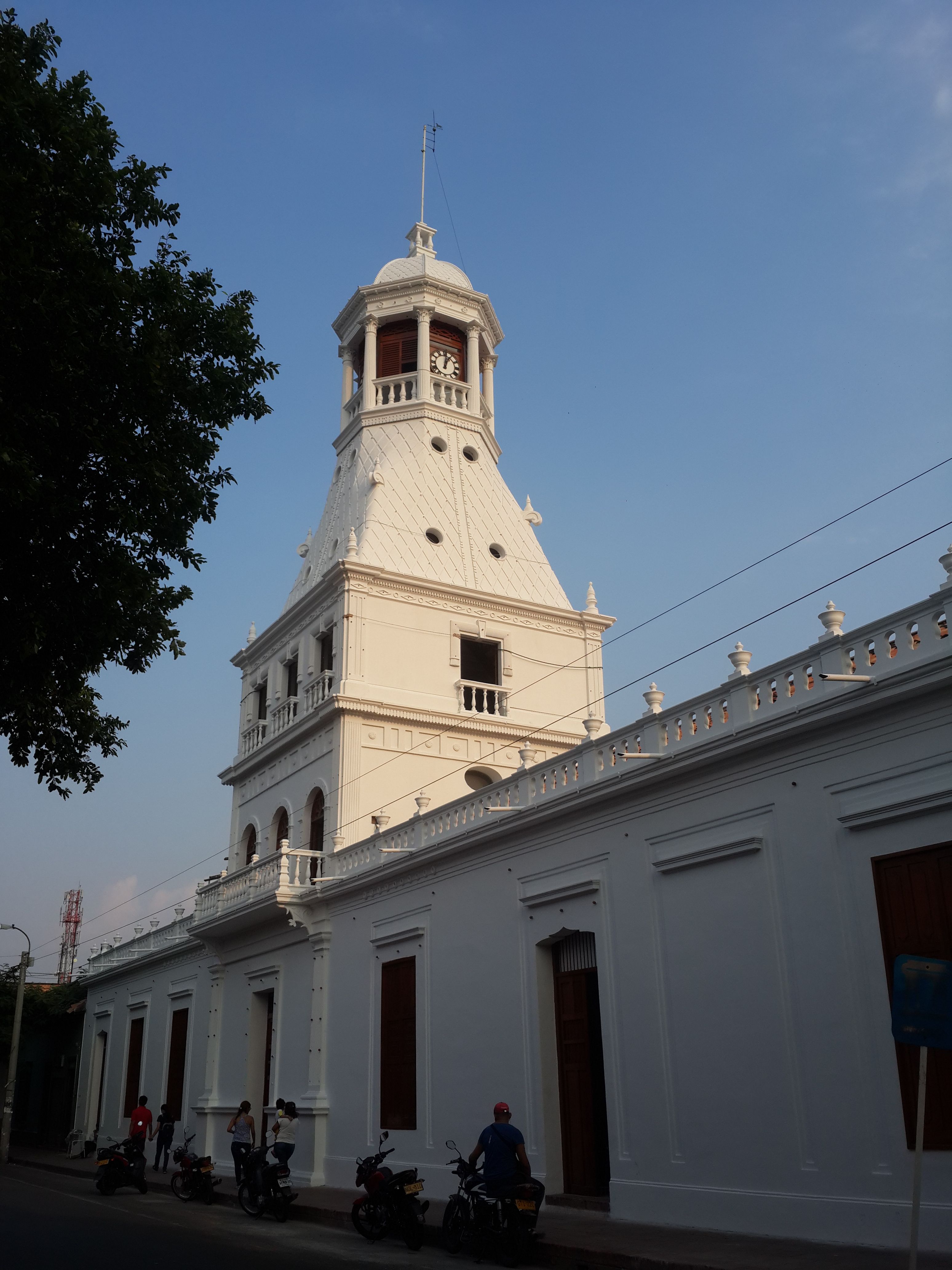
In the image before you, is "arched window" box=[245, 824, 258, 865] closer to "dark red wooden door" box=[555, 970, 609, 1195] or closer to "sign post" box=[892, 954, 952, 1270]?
"dark red wooden door" box=[555, 970, 609, 1195]

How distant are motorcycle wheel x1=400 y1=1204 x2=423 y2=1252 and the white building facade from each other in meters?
1.81

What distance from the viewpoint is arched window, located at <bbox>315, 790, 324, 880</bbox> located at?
23203 millimetres

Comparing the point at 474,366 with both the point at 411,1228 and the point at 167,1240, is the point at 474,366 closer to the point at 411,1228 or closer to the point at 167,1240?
the point at 411,1228

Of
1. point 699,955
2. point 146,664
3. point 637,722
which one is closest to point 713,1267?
point 699,955

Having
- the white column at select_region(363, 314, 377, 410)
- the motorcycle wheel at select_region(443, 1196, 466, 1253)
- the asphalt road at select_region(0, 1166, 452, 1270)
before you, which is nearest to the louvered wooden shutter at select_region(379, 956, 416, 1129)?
the asphalt road at select_region(0, 1166, 452, 1270)

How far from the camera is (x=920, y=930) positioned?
980 centimetres

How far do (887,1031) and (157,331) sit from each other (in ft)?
29.6

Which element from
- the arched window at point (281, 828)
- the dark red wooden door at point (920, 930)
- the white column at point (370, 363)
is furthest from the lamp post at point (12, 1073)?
the dark red wooden door at point (920, 930)

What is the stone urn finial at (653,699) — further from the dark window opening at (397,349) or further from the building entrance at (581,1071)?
the dark window opening at (397,349)

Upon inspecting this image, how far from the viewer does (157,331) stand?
10094 millimetres

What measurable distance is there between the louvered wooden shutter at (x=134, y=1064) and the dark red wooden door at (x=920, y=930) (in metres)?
24.4

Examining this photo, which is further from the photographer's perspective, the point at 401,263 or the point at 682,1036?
the point at 401,263

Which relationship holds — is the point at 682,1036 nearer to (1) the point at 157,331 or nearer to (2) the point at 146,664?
(2) the point at 146,664

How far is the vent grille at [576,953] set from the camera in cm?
1390
